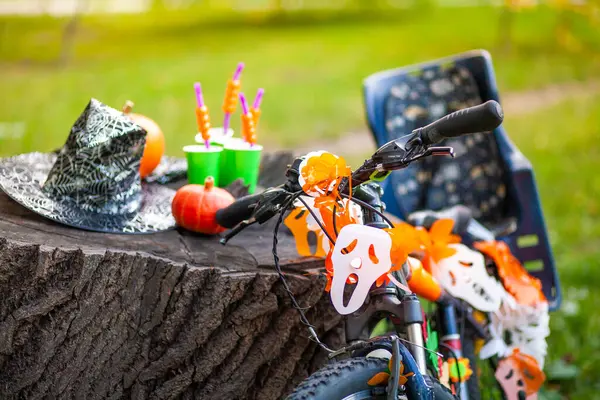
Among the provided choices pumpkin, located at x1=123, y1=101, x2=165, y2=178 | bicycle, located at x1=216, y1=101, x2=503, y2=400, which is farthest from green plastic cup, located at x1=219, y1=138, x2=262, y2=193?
bicycle, located at x1=216, y1=101, x2=503, y2=400

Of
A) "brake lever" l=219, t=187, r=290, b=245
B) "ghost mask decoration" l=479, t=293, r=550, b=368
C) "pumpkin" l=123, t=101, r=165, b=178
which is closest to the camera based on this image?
"brake lever" l=219, t=187, r=290, b=245

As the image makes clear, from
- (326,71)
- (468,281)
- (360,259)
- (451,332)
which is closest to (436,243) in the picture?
(468,281)

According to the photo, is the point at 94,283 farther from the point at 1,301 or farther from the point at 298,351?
the point at 298,351

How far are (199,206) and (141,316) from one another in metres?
0.36

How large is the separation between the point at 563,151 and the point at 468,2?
6.87 m

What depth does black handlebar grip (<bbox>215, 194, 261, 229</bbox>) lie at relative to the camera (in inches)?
73.2

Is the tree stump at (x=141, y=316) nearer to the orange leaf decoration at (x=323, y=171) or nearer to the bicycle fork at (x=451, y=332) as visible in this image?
the bicycle fork at (x=451, y=332)

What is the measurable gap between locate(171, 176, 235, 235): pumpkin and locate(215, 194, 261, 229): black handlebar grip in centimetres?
21

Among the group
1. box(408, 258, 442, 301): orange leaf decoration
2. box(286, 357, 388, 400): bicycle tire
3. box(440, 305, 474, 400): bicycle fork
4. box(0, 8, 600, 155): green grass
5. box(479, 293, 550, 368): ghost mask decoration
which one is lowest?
box(479, 293, 550, 368): ghost mask decoration

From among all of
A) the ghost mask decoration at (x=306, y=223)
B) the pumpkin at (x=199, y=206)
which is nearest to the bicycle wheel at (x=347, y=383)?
the ghost mask decoration at (x=306, y=223)

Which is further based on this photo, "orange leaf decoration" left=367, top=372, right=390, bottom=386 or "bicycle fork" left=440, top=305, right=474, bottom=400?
"bicycle fork" left=440, top=305, right=474, bottom=400

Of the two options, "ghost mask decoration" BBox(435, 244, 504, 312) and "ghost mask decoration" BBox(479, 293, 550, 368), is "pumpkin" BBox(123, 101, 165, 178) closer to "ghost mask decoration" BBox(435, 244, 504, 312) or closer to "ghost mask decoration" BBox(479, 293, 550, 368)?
"ghost mask decoration" BBox(435, 244, 504, 312)

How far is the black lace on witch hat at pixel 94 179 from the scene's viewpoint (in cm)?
210

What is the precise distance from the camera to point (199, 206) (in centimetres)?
218
